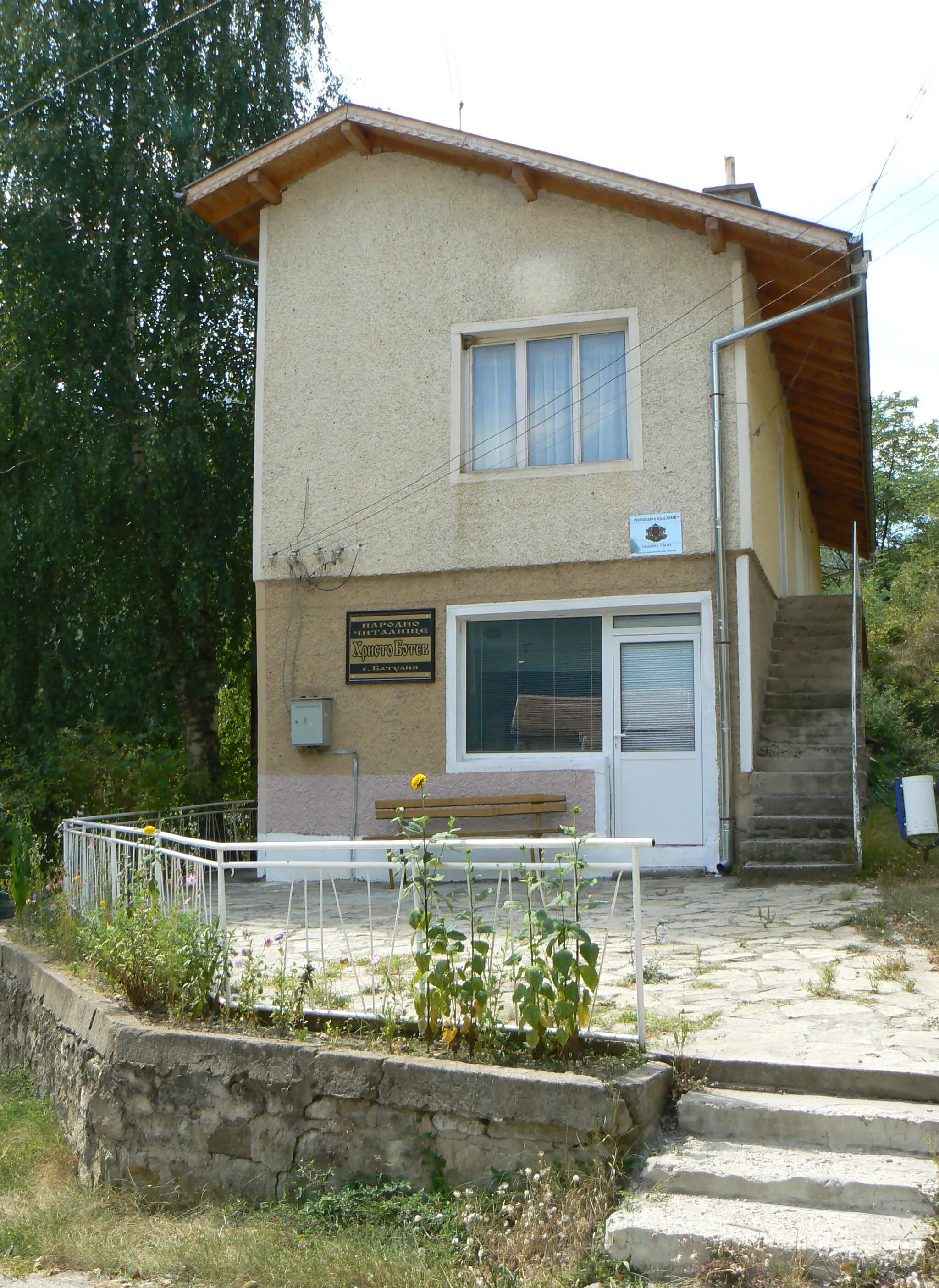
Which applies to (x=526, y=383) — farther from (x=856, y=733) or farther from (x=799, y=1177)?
(x=799, y=1177)

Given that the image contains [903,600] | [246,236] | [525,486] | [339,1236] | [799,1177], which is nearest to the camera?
[799,1177]

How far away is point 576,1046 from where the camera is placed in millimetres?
4961

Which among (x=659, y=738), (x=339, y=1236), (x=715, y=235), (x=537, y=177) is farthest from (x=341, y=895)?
(x=537, y=177)

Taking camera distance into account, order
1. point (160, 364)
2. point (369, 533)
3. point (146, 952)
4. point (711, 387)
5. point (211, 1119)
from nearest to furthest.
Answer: point (211, 1119) < point (146, 952) < point (711, 387) < point (369, 533) < point (160, 364)

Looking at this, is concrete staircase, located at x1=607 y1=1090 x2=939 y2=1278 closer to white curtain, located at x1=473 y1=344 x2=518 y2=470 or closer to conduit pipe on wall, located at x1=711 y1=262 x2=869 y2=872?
conduit pipe on wall, located at x1=711 y1=262 x2=869 y2=872

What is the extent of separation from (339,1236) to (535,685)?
7126mm

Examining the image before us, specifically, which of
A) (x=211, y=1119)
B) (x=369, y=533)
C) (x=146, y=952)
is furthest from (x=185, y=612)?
(x=211, y=1119)

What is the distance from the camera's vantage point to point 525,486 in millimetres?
11508

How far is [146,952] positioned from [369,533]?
6.34 meters

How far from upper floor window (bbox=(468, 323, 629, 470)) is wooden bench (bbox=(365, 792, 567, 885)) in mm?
3159

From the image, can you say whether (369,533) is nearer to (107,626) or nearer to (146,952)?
(107,626)

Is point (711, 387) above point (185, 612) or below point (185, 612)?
above

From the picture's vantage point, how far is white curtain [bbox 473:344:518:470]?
11.8 metres

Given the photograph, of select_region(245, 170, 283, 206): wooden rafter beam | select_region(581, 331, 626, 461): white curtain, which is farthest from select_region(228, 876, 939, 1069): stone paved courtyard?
select_region(245, 170, 283, 206): wooden rafter beam
